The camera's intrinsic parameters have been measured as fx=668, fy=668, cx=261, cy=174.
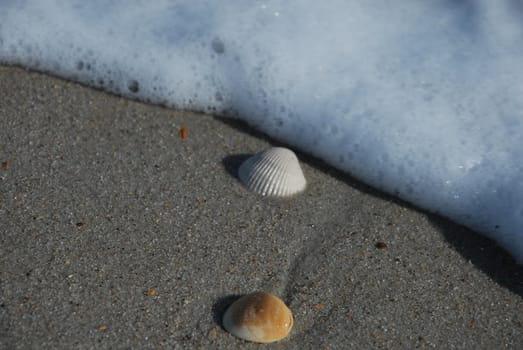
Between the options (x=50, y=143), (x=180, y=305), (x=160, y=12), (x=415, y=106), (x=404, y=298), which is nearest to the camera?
(x=180, y=305)

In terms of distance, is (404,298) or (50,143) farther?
(50,143)

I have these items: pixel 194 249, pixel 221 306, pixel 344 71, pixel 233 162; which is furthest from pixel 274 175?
pixel 344 71

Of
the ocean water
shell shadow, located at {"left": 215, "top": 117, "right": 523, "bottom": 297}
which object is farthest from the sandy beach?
the ocean water

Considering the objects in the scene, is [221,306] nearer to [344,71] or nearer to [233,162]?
[233,162]

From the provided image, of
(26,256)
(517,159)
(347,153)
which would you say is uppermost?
(517,159)

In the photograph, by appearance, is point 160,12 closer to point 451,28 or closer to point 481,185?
point 451,28

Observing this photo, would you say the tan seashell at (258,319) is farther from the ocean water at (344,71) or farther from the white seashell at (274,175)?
the ocean water at (344,71)

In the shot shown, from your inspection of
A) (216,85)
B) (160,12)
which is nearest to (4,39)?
(160,12)

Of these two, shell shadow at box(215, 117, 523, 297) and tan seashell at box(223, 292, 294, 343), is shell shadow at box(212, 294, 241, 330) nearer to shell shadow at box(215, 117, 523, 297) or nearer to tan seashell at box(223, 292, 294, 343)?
tan seashell at box(223, 292, 294, 343)
